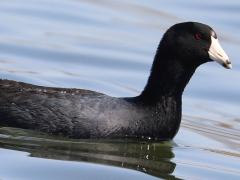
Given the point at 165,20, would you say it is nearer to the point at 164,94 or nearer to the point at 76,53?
the point at 76,53

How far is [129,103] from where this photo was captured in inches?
391

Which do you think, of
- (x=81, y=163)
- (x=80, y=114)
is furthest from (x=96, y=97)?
(x=81, y=163)

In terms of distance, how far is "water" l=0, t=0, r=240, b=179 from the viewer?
9000 millimetres

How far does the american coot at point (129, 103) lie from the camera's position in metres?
9.65

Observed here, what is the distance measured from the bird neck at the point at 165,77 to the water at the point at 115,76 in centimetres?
45

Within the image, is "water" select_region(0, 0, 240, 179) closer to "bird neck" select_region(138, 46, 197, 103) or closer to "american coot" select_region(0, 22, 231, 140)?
"american coot" select_region(0, 22, 231, 140)

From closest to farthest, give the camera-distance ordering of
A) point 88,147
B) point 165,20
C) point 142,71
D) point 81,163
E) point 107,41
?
point 81,163
point 88,147
point 142,71
point 107,41
point 165,20

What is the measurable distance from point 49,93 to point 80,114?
1.34ft

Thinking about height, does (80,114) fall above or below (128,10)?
below

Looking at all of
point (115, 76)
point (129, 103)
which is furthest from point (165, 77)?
point (115, 76)

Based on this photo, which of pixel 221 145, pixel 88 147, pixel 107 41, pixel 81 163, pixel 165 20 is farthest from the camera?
pixel 165 20

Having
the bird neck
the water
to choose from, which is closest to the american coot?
the bird neck

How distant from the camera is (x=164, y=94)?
1005 cm

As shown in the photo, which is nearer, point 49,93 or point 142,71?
point 49,93
